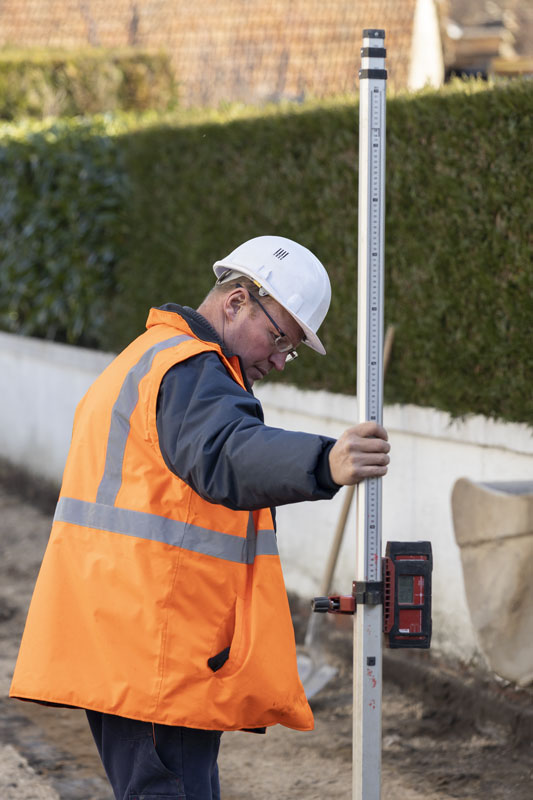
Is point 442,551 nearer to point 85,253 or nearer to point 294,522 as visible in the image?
point 294,522

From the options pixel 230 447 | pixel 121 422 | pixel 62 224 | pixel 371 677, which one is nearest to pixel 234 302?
pixel 121 422

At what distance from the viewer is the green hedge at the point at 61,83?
12562mm

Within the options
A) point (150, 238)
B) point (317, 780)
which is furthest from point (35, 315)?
point (317, 780)

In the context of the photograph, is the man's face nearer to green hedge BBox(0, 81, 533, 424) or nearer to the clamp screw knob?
the clamp screw knob

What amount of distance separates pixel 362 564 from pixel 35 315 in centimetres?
744

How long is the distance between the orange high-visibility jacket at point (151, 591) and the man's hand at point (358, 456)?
0.37 metres

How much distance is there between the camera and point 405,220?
545 cm

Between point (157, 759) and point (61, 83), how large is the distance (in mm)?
11227

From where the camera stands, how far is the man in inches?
96.7

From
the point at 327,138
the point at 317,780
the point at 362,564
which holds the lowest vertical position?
the point at 317,780

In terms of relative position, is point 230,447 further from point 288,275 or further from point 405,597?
point 405,597

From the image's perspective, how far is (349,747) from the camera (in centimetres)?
482

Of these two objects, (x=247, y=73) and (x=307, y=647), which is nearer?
(x=307, y=647)

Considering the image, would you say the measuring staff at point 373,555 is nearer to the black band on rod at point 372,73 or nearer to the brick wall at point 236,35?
the black band on rod at point 372,73
